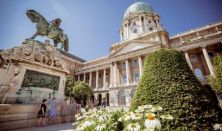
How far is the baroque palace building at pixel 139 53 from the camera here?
2896cm

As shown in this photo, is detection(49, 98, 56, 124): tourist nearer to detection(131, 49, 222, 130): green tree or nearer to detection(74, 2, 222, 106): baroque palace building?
detection(131, 49, 222, 130): green tree

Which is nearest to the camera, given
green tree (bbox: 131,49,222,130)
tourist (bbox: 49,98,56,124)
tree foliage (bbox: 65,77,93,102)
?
green tree (bbox: 131,49,222,130)

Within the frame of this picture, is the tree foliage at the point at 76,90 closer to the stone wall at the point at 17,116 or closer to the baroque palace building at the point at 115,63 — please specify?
the baroque palace building at the point at 115,63

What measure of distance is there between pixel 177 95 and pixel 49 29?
9.60m

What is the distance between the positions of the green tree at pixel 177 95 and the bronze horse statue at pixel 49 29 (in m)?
7.88

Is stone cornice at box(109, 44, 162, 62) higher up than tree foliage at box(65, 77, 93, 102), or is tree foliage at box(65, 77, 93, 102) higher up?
stone cornice at box(109, 44, 162, 62)

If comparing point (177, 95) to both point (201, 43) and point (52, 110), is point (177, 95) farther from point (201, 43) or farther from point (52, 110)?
point (201, 43)

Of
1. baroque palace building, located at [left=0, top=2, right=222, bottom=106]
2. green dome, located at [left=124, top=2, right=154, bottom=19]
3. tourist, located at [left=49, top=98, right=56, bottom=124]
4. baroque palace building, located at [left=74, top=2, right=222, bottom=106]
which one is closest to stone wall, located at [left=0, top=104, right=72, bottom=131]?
baroque palace building, located at [left=0, top=2, right=222, bottom=106]

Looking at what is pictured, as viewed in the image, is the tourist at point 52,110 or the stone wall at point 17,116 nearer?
the stone wall at point 17,116

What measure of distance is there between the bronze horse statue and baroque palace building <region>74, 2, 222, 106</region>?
20893mm

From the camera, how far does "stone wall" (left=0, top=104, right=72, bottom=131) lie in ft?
Result: 17.6

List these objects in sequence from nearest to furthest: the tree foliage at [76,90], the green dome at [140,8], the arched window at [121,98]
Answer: the tree foliage at [76,90] < the arched window at [121,98] < the green dome at [140,8]

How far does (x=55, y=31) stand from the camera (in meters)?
9.90

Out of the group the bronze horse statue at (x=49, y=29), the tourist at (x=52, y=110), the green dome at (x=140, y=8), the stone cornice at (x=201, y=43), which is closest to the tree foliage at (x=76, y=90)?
the bronze horse statue at (x=49, y=29)
